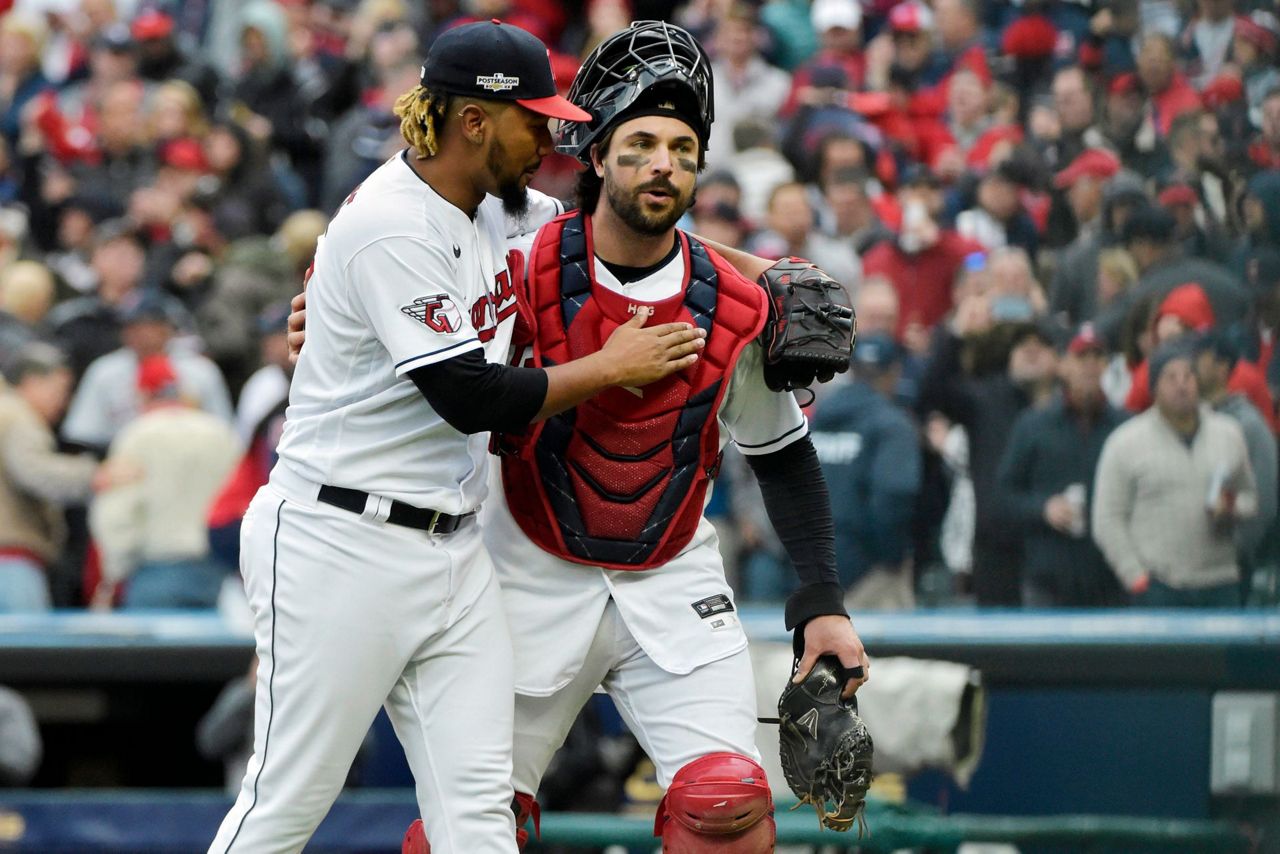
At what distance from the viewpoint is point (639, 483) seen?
3893 millimetres

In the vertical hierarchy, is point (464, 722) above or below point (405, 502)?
below

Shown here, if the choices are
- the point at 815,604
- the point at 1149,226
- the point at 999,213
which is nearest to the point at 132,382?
the point at 999,213

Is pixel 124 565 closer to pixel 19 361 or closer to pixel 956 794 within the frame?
pixel 19 361

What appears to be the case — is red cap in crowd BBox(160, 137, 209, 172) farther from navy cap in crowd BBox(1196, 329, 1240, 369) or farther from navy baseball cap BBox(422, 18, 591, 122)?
navy baseball cap BBox(422, 18, 591, 122)

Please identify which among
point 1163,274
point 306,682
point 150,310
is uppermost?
point 1163,274

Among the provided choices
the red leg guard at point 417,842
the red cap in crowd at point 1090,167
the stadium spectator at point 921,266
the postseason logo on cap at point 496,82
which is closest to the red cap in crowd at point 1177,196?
the red cap in crowd at point 1090,167

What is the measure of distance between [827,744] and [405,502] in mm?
1015

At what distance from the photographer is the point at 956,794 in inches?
248

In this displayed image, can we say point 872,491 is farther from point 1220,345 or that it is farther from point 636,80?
point 636,80

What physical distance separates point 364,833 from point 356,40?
6059mm

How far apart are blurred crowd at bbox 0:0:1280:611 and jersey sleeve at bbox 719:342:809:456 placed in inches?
66.1

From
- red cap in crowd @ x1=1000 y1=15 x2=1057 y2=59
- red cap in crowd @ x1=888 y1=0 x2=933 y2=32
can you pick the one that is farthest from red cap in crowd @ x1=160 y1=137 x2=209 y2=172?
red cap in crowd @ x1=1000 y1=15 x2=1057 y2=59

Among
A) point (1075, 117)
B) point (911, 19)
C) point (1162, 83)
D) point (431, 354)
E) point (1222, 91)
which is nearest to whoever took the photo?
point (431, 354)

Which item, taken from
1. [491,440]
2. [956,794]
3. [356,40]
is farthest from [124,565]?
[356,40]
